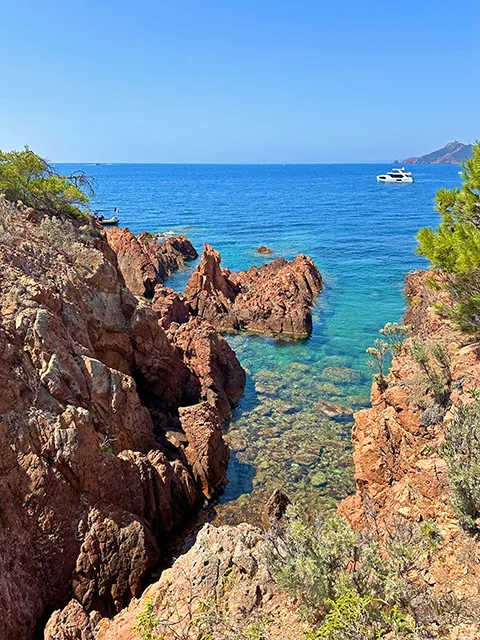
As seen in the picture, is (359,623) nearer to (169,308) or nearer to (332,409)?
(332,409)

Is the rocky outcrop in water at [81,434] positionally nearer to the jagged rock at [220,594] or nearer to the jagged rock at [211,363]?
the jagged rock at [211,363]

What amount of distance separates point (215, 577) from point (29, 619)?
3.71 m

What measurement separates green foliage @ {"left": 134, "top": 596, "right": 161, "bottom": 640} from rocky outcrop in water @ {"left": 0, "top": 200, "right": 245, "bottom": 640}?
211cm

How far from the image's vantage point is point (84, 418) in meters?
10.9

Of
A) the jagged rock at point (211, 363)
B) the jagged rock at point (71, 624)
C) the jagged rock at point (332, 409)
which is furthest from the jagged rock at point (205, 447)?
the jagged rock at point (71, 624)

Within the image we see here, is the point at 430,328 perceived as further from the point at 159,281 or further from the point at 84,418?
the point at 159,281

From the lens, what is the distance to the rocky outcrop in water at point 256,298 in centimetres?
2833

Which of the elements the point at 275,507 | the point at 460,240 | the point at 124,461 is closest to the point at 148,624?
the point at 124,461

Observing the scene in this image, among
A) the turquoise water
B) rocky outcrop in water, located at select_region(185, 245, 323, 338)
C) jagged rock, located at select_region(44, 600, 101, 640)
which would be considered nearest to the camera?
jagged rock, located at select_region(44, 600, 101, 640)

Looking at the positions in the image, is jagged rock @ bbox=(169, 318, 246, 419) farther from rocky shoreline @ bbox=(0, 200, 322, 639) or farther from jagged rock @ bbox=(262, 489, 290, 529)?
jagged rock @ bbox=(262, 489, 290, 529)

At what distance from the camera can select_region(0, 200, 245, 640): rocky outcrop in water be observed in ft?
29.9

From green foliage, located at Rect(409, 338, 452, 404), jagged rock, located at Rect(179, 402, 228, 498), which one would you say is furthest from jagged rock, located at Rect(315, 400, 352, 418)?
green foliage, located at Rect(409, 338, 452, 404)

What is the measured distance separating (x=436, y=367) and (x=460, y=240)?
348 cm

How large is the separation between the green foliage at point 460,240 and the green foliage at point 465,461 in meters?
4.38
